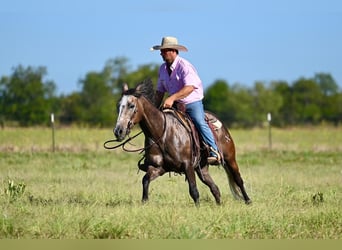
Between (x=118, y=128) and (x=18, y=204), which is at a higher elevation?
(x=118, y=128)

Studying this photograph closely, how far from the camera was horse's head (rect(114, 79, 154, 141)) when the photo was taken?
10.3 meters

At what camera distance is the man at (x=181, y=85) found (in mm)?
11203

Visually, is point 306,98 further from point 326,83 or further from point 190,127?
point 190,127

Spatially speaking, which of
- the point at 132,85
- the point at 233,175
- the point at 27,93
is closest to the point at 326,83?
the point at 132,85

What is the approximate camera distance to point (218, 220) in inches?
353

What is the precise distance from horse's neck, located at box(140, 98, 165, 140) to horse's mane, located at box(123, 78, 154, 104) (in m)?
0.12

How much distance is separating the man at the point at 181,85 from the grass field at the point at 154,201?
48.2 inches

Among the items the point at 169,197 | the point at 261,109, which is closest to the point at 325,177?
the point at 169,197

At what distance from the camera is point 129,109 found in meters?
10.6

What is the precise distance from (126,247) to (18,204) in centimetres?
342

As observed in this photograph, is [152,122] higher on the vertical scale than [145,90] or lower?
lower

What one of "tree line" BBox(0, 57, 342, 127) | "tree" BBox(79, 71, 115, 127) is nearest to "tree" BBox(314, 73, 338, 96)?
"tree line" BBox(0, 57, 342, 127)

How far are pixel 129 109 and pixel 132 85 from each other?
8388cm

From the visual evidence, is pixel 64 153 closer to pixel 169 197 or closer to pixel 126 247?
pixel 169 197
